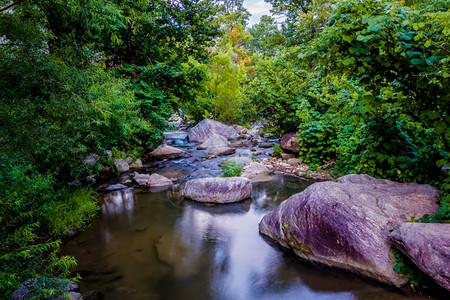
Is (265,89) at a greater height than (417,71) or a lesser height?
greater

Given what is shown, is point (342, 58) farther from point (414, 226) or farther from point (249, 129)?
point (249, 129)

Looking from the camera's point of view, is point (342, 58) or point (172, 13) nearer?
point (342, 58)

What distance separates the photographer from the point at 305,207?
3654mm

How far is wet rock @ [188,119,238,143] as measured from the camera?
15.8 meters

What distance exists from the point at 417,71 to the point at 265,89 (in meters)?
7.51

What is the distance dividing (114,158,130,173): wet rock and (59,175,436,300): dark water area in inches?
118

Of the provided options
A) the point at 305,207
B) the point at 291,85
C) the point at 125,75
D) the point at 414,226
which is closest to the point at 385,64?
the point at 414,226

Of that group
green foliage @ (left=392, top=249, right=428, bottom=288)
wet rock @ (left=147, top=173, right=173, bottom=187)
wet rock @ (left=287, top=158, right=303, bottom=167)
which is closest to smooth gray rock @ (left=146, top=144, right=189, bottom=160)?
wet rock @ (left=147, top=173, right=173, bottom=187)

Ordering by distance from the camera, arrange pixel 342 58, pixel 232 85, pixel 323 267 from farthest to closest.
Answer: pixel 232 85
pixel 323 267
pixel 342 58

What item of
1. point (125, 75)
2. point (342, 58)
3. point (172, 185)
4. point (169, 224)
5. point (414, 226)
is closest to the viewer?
point (414, 226)

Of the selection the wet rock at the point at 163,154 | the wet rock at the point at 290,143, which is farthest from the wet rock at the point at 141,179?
the wet rock at the point at 290,143

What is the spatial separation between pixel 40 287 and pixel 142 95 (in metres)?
7.45

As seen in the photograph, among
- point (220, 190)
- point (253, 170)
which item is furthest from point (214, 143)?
point (220, 190)

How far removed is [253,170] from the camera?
830 centimetres
